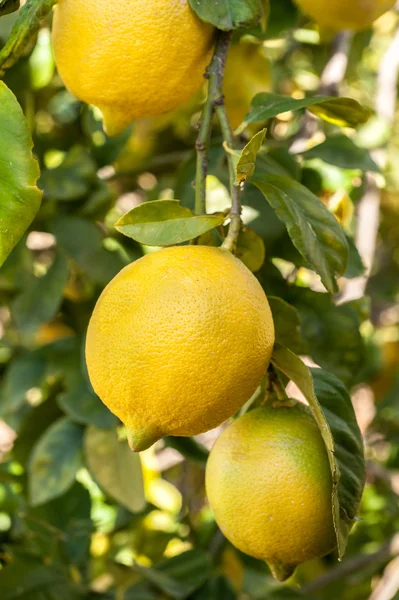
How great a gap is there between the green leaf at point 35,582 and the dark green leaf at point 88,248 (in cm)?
40

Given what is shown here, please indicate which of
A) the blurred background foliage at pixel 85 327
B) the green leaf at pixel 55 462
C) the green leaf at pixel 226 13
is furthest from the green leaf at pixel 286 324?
the green leaf at pixel 55 462

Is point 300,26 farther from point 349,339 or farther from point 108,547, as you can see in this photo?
point 108,547

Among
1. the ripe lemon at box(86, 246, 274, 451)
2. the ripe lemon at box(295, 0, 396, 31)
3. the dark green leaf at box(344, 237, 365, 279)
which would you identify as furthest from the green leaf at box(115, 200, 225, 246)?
the ripe lemon at box(295, 0, 396, 31)

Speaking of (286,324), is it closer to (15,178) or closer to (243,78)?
(15,178)

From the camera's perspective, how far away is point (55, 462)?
41.4 inches

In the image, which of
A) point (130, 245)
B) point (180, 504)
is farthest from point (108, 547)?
point (130, 245)

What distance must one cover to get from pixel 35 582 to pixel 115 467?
0.18 m

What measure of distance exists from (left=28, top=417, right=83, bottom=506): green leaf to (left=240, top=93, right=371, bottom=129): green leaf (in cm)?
61

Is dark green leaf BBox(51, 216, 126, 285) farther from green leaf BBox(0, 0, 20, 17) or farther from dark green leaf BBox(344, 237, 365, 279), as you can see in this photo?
green leaf BBox(0, 0, 20, 17)

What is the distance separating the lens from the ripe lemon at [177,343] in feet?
1.67

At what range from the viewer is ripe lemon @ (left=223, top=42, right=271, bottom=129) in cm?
105

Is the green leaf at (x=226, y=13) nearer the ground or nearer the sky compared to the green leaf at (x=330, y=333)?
nearer the sky

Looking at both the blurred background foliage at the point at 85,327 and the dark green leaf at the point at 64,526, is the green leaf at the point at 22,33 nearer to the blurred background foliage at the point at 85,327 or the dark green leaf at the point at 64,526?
the blurred background foliage at the point at 85,327

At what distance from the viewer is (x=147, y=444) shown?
54cm
